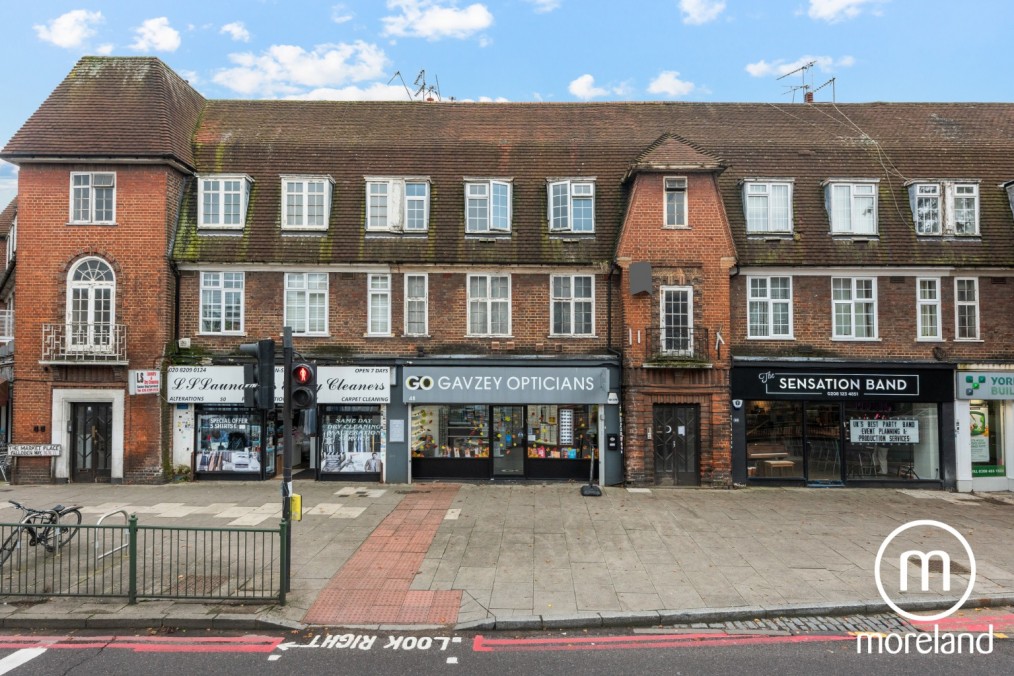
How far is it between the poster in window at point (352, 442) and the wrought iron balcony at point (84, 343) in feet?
18.4

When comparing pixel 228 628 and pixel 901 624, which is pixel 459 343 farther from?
pixel 901 624

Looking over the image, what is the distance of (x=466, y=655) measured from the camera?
672 centimetres

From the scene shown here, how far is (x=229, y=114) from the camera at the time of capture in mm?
19469

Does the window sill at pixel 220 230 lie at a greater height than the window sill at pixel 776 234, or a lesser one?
greater

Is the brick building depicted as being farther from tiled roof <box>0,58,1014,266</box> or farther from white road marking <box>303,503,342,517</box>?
white road marking <box>303,503,342,517</box>

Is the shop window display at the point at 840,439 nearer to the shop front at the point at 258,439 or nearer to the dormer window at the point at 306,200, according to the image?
the shop front at the point at 258,439

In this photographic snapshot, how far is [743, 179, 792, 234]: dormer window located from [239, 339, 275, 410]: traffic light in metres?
13.6

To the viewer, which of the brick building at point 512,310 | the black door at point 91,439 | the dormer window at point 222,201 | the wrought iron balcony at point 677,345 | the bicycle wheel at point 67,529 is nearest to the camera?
the bicycle wheel at point 67,529

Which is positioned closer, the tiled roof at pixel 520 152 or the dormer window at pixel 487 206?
the tiled roof at pixel 520 152

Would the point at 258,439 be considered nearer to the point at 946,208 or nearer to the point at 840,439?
the point at 840,439

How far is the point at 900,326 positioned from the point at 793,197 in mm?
4583

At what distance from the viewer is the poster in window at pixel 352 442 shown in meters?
16.4

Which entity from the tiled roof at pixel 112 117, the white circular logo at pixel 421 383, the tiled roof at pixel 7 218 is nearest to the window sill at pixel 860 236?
the white circular logo at pixel 421 383

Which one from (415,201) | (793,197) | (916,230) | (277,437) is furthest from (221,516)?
(916,230)
